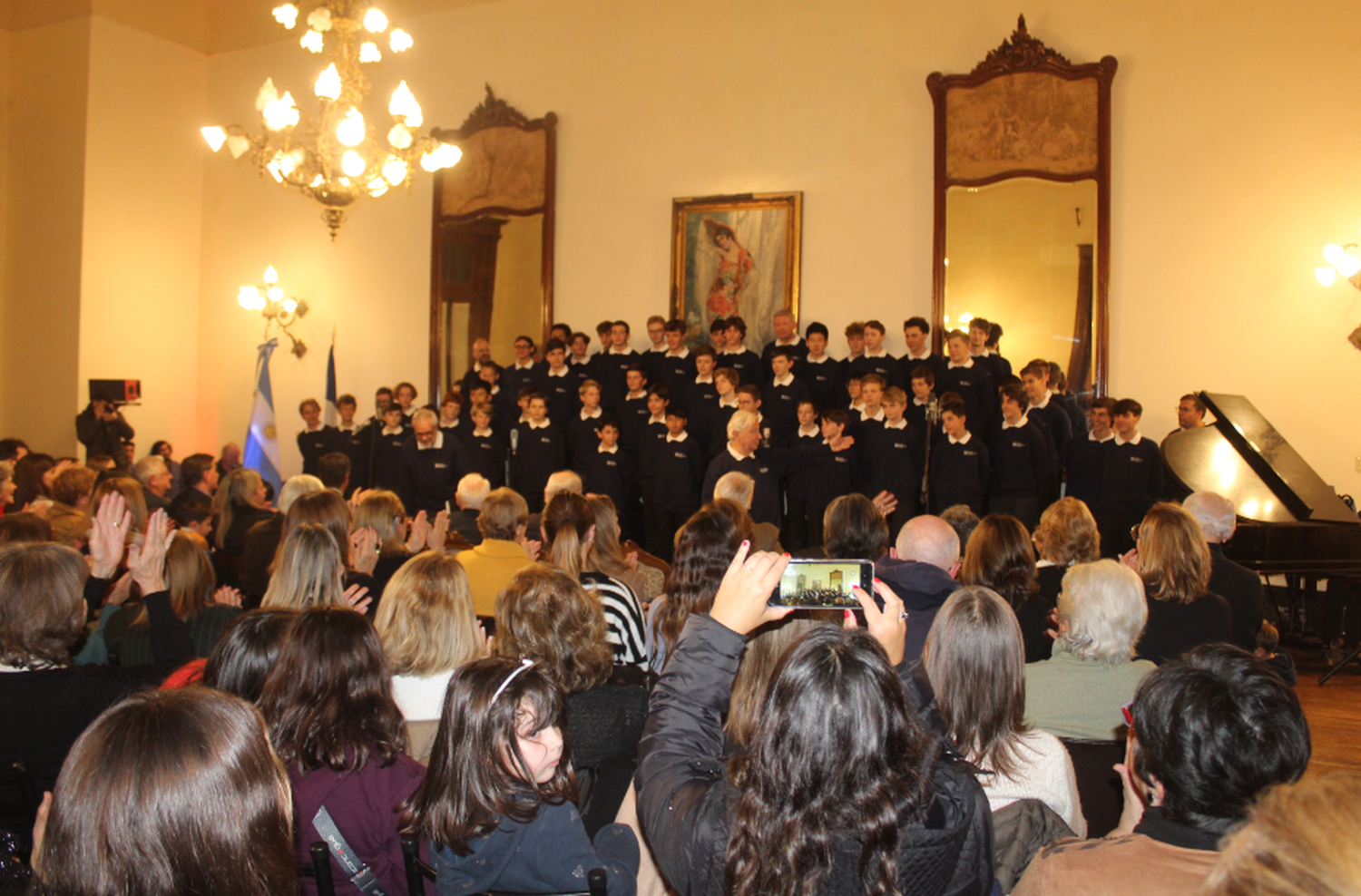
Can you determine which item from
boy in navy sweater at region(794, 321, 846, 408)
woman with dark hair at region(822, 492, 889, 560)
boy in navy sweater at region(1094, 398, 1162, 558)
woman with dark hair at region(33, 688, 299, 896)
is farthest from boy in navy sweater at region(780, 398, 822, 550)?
woman with dark hair at region(33, 688, 299, 896)

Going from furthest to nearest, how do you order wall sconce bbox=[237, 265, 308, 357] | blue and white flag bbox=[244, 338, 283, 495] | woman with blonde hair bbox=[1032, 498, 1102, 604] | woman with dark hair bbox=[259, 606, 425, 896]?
1. wall sconce bbox=[237, 265, 308, 357]
2. blue and white flag bbox=[244, 338, 283, 495]
3. woman with blonde hair bbox=[1032, 498, 1102, 604]
4. woman with dark hair bbox=[259, 606, 425, 896]

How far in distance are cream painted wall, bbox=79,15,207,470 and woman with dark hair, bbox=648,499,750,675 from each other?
10.6 metres

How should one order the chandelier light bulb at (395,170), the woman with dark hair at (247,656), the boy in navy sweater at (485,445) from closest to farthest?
the woman with dark hair at (247,656) < the chandelier light bulb at (395,170) < the boy in navy sweater at (485,445)

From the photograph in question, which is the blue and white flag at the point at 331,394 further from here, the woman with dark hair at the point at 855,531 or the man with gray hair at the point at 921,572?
the man with gray hair at the point at 921,572

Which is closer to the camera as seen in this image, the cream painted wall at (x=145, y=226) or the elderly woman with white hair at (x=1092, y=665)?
the elderly woman with white hair at (x=1092, y=665)

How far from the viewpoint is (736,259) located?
948 centimetres

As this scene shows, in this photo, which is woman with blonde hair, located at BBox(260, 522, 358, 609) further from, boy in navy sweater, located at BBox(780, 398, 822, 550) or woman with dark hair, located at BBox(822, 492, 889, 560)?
boy in navy sweater, located at BBox(780, 398, 822, 550)

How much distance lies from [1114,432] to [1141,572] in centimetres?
427

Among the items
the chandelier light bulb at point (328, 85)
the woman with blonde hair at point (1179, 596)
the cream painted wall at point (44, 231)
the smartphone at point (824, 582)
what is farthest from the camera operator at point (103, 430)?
the smartphone at point (824, 582)

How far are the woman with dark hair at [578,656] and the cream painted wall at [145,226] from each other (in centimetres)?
1058

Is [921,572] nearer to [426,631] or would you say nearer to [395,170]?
[426,631]

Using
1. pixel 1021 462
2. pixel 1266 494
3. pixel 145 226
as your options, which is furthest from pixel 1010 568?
pixel 145 226

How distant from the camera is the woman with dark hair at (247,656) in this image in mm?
2090

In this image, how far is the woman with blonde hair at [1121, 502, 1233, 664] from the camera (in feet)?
10.8
